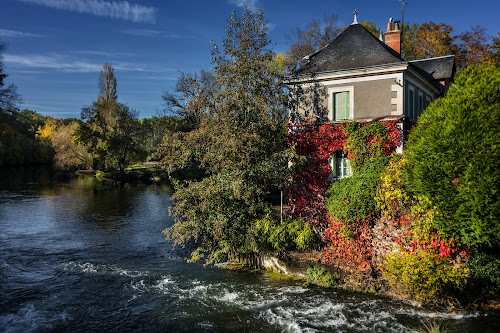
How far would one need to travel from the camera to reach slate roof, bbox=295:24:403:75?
15.9m

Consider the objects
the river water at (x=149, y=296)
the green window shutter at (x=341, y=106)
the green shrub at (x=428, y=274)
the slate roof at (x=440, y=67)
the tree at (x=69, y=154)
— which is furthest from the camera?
the tree at (x=69, y=154)

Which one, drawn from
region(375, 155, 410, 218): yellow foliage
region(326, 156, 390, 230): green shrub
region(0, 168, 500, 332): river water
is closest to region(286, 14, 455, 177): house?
region(326, 156, 390, 230): green shrub

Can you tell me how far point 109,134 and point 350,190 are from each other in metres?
37.2

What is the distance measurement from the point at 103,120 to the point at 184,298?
3711 centimetres

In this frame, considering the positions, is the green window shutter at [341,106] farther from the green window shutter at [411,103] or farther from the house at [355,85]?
the green window shutter at [411,103]

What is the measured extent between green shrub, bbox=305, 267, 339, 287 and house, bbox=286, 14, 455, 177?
17.3 feet

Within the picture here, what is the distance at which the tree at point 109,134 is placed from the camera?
4194cm

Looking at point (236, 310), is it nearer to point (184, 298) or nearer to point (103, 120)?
point (184, 298)

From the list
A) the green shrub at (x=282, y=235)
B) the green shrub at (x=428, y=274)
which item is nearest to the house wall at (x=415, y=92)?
the green shrub at (x=282, y=235)

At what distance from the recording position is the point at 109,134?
42375 mm

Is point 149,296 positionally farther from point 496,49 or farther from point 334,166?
point 496,49

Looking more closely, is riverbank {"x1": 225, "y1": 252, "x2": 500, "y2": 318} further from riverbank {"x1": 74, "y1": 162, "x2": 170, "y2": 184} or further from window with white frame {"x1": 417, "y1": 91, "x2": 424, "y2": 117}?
riverbank {"x1": 74, "y1": 162, "x2": 170, "y2": 184}

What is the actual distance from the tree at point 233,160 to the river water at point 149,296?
163cm

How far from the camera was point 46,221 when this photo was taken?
66.9 ft
